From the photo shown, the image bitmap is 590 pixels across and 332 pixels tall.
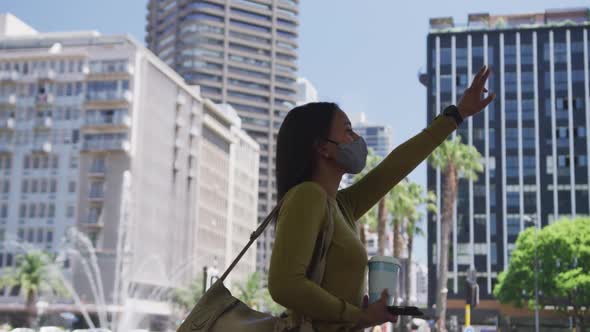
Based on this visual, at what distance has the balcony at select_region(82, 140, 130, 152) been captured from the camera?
287ft

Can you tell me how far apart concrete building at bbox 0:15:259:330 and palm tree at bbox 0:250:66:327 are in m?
3.94

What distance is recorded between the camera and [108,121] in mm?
88938

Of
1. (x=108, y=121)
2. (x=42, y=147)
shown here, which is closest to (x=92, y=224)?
(x=42, y=147)

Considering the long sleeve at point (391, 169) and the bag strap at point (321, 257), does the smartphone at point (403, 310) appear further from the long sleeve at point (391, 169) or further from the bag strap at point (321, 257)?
the long sleeve at point (391, 169)

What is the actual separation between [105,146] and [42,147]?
6.54m

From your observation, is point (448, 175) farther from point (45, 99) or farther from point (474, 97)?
point (45, 99)

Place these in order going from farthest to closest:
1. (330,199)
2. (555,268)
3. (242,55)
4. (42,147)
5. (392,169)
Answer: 1. (242,55)
2. (42,147)
3. (555,268)
4. (392,169)
5. (330,199)

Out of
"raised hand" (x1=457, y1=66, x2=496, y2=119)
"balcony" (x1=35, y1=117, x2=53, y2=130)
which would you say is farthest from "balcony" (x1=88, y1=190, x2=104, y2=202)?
"raised hand" (x1=457, y1=66, x2=496, y2=119)

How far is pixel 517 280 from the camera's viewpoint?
7581 cm

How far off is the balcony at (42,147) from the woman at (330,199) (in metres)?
89.8

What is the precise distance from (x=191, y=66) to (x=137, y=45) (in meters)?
62.8

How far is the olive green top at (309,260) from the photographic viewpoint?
262cm

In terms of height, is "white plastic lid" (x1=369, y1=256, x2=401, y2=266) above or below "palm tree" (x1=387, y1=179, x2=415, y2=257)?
below

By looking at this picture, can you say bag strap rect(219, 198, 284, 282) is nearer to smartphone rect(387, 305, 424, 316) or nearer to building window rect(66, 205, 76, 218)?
smartphone rect(387, 305, 424, 316)
